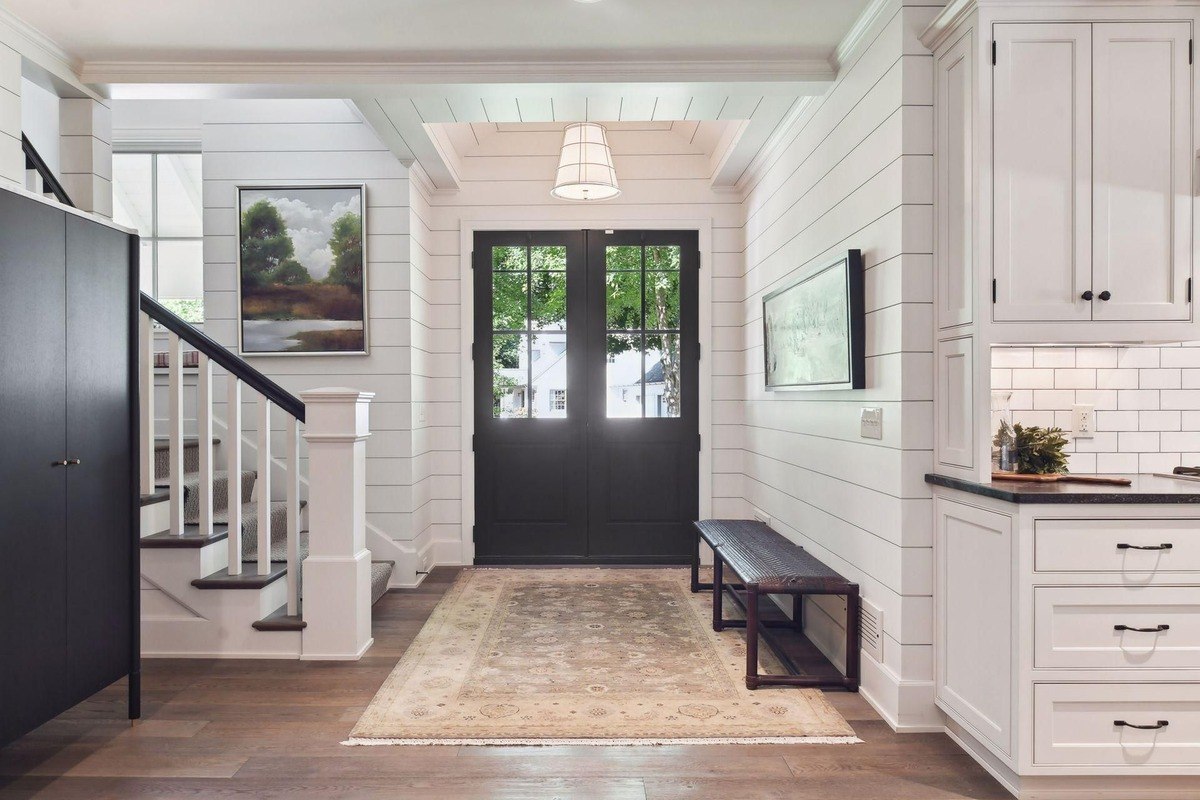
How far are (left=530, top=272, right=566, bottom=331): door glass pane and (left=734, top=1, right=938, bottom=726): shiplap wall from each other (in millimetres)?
1916

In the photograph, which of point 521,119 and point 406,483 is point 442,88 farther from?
point 406,483

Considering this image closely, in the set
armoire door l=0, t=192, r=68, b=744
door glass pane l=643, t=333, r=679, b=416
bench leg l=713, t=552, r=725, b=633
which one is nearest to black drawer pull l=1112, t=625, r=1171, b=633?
bench leg l=713, t=552, r=725, b=633

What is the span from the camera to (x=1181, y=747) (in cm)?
204

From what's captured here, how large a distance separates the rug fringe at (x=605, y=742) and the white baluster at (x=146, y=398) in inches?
63.0

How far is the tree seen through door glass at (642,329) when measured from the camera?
16.4 ft

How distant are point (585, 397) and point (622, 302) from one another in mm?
690

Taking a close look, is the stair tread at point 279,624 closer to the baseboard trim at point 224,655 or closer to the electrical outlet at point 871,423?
the baseboard trim at point 224,655

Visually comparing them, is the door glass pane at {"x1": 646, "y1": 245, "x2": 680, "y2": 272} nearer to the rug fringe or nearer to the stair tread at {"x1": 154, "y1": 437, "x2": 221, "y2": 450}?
the stair tread at {"x1": 154, "y1": 437, "x2": 221, "y2": 450}

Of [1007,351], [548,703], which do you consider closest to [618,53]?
[1007,351]

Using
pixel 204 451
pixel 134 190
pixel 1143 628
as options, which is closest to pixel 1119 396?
pixel 1143 628

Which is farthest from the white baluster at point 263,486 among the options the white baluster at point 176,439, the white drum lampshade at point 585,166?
the white drum lampshade at point 585,166

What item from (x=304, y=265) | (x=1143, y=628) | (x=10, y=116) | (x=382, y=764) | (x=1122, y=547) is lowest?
(x=382, y=764)

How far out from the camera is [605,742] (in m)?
2.41

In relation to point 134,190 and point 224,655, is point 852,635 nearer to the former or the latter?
point 224,655
